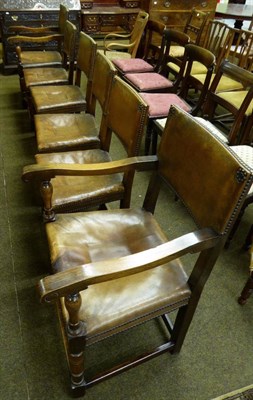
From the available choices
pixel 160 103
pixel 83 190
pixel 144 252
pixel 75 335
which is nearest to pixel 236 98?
pixel 160 103

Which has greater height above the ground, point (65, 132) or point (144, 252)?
point (144, 252)

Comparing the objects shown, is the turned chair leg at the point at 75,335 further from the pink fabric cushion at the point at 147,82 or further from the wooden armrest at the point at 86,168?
the pink fabric cushion at the point at 147,82

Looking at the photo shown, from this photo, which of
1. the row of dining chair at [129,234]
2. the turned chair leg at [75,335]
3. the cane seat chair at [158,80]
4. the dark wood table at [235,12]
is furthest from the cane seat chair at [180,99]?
the dark wood table at [235,12]

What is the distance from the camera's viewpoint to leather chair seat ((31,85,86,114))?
7.01ft

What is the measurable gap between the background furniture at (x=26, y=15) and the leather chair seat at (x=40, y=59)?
3.01 feet

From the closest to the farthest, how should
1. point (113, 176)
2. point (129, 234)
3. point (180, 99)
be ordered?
point (129, 234) → point (113, 176) → point (180, 99)

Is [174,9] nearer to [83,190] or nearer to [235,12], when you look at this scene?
[235,12]

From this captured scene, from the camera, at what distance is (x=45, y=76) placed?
2.55 m

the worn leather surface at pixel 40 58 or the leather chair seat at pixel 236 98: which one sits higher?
the leather chair seat at pixel 236 98

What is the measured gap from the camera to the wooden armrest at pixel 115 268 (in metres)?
0.77

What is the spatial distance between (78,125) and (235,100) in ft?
4.07

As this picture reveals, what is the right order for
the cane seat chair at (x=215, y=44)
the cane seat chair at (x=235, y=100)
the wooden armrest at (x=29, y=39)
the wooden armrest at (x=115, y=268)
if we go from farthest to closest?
1. the cane seat chair at (x=215, y=44)
2. the wooden armrest at (x=29, y=39)
3. the cane seat chair at (x=235, y=100)
4. the wooden armrest at (x=115, y=268)

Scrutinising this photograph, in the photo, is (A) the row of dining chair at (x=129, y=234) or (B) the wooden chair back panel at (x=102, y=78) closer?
(A) the row of dining chair at (x=129, y=234)

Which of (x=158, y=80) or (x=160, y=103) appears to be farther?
(x=158, y=80)
